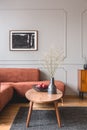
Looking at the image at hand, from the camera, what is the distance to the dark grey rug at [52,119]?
2.39 m

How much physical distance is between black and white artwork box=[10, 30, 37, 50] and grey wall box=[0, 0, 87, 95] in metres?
0.09

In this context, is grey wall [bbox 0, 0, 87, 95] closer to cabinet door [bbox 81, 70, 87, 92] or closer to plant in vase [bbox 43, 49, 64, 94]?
plant in vase [bbox 43, 49, 64, 94]

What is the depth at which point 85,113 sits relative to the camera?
2980mm

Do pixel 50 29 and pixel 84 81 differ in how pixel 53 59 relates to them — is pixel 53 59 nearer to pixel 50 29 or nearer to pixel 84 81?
pixel 50 29

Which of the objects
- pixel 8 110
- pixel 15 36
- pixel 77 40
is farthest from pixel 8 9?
pixel 8 110

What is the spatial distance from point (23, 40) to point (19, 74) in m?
0.76

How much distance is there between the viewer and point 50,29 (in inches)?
175

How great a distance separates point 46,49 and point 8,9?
120 centimetres

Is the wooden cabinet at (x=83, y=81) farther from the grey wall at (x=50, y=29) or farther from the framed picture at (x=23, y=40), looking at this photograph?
the framed picture at (x=23, y=40)

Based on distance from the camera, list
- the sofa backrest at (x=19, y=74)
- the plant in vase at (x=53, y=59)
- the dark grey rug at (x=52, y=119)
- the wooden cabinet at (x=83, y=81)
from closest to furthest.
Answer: the dark grey rug at (x=52, y=119), the wooden cabinet at (x=83, y=81), the sofa backrest at (x=19, y=74), the plant in vase at (x=53, y=59)

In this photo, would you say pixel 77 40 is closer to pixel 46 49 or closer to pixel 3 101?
pixel 46 49

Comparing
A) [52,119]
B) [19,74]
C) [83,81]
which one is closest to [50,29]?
[19,74]

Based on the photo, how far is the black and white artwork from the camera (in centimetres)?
444

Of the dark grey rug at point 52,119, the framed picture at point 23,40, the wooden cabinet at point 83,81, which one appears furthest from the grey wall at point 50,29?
the dark grey rug at point 52,119
